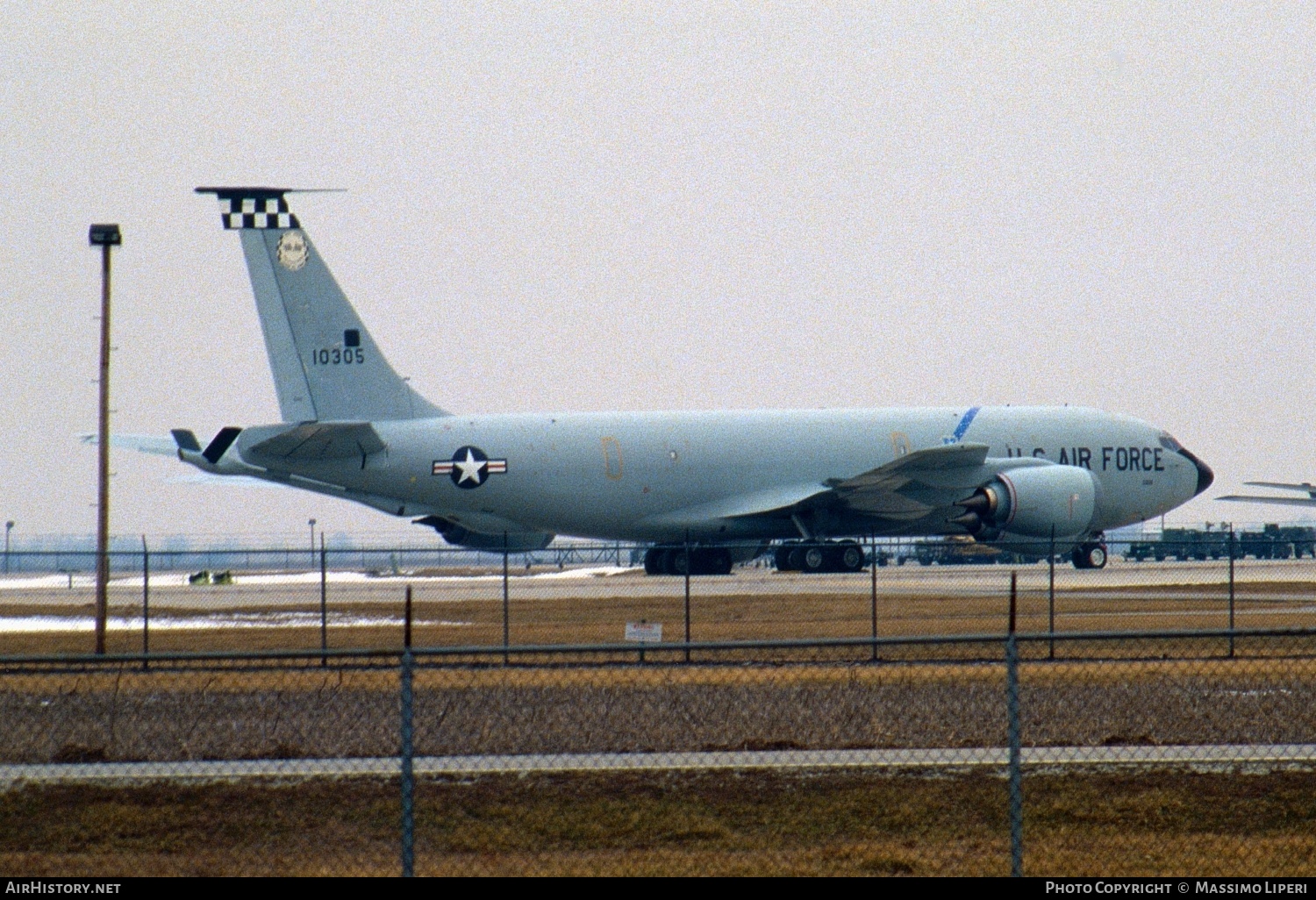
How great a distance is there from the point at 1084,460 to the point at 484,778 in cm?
3499

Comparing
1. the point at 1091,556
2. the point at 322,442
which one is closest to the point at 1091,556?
the point at 1091,556

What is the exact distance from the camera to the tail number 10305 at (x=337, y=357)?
40.1 metres

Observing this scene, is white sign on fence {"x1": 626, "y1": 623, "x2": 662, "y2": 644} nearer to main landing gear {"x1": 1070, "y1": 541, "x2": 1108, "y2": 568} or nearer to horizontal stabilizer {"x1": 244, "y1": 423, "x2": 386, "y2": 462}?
horizontal stabilizer {"x1": 244, "y1": 423, "x2": 386, "y2": 462}

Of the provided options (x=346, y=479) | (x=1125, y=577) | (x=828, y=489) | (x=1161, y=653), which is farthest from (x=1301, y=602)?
(x=346, y=479)

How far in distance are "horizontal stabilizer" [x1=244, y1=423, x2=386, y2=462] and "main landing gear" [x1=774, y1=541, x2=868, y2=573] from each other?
964 cm

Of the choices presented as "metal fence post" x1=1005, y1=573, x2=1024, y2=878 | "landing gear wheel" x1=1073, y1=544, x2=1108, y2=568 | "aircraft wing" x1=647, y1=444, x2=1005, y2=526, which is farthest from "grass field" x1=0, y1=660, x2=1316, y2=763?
"landing gear wheel" x1=1073, y1=544, x2=1108, y2=568

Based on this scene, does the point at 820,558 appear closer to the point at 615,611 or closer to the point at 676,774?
the point at 615,611

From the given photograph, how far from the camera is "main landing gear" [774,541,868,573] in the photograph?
4100cm

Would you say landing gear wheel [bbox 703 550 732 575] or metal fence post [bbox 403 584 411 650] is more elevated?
metal fence post [bbox 403 584 411 650]

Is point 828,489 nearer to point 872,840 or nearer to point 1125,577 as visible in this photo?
point 1125,577

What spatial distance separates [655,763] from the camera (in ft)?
46.9

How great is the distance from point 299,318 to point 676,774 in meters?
27.9

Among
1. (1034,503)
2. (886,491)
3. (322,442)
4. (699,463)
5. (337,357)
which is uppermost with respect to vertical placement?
(337,357)

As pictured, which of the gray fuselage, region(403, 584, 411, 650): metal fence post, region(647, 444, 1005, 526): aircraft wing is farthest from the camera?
region(647, 444, 1005, 526): aircraft wing
